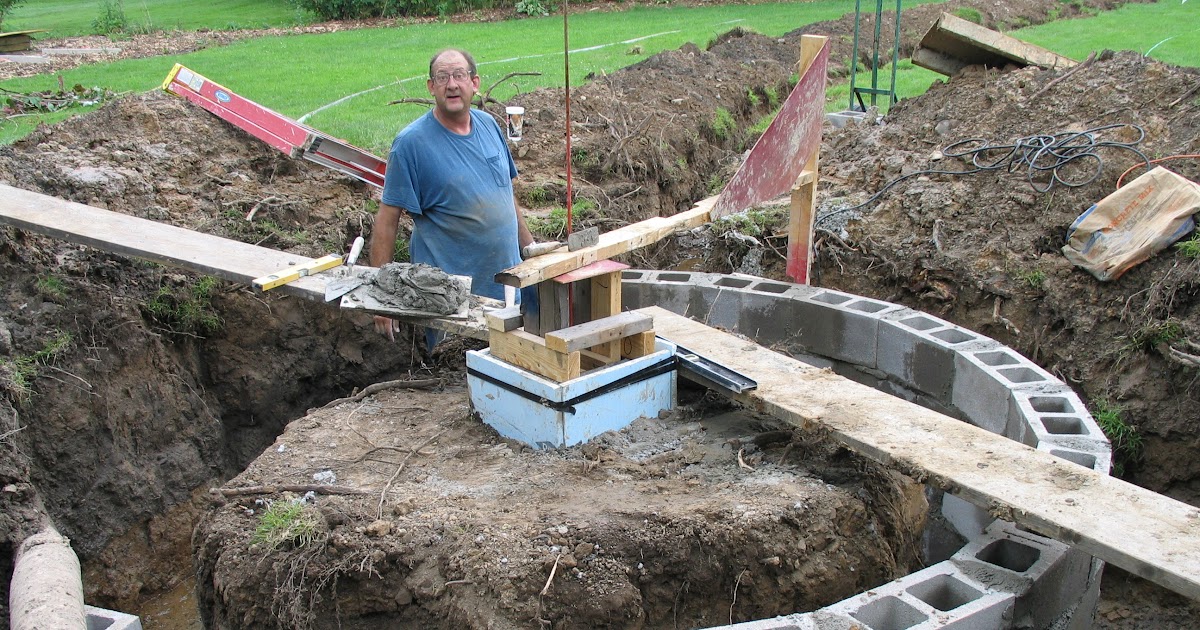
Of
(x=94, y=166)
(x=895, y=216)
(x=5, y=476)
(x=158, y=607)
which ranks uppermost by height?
(x=94, y=166)

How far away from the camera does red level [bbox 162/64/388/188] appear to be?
691 cm

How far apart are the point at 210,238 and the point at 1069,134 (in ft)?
20.1

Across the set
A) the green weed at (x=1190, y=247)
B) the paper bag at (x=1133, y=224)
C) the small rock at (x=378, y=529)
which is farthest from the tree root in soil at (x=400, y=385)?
the green weed at (x=1190, y=247)

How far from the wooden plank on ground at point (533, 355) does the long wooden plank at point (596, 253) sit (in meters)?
0.33

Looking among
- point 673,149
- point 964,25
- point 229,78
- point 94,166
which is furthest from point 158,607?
point 964,25

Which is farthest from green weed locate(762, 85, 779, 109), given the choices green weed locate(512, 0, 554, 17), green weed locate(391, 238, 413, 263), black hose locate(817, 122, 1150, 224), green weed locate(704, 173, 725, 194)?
green weed locate(512, 0, 554, 17)

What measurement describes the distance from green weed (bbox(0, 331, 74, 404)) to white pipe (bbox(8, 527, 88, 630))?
111 centimetres

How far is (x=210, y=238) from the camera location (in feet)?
17.6

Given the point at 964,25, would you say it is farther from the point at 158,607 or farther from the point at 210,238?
the point at 158,607

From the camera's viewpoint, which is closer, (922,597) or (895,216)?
(922,597)

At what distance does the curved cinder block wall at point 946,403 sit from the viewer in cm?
309

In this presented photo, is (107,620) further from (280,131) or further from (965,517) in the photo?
(280,131)

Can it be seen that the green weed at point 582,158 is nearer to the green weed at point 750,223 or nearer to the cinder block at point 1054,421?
the green weed at point 750,223

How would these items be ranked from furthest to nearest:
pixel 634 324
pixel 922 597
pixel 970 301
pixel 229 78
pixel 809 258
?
pixel 229 78 → pixel 970 301 → pixel 809 258 → pixel 634 324 → pixel 922 597
